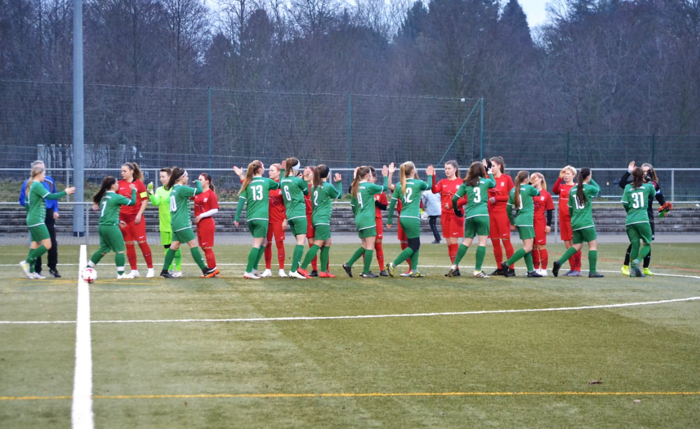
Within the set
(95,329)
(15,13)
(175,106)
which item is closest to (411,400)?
(95,329)

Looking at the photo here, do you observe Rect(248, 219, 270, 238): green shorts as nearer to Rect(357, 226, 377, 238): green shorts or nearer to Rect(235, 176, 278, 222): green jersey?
Rect(235, 176, 278, 222): green jersey

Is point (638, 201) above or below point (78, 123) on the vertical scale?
below

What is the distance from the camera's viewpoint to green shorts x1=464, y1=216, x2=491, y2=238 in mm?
13656

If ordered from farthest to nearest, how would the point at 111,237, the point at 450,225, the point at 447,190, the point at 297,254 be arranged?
the point at 447,190 < the point at 450,225 < the point at 297,254 < the point at 111,237

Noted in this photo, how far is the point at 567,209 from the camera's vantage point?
15.6 metres

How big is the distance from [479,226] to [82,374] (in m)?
8.32

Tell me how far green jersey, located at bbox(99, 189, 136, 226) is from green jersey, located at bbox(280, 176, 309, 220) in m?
2.45

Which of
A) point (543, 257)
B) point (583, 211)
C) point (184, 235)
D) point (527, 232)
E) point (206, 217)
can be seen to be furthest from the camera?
point (543, 257)

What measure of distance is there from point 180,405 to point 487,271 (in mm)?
10267

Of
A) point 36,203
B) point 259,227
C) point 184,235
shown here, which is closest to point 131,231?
point 184,235

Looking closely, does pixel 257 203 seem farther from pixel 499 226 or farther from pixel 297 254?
pixel 499 226

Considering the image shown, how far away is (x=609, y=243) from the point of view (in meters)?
23.5

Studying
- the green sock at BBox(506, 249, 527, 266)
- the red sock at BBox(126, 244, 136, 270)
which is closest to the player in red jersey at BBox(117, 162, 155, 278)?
the red sock at BBox(126, 244, 136, 270)

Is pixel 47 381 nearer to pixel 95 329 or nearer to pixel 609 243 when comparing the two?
pixel 95 329
